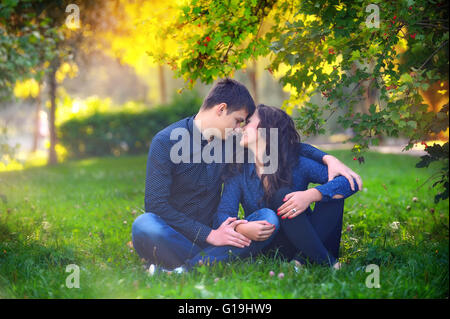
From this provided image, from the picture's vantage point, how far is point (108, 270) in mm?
3211

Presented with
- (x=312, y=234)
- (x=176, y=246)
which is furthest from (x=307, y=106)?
(x=176, y=246)

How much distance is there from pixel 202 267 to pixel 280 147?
114 cm

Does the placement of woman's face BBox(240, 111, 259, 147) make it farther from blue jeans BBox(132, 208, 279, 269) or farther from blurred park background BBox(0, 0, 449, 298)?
blue jeans BBox(132, 208, 279, 269)

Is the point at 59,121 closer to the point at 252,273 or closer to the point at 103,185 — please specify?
the point at 103,185

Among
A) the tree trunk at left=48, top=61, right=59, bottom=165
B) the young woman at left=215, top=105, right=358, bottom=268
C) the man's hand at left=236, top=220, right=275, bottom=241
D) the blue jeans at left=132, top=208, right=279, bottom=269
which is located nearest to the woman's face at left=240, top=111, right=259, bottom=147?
the young woman at left=215, top=105, right=358, bottom=268

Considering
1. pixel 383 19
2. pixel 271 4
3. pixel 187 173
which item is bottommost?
pixel 187 173

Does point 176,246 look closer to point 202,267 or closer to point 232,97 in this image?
point 202,267

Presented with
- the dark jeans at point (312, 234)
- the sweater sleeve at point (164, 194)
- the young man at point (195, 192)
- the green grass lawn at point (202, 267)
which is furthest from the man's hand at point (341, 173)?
the sweater sleeve at point (164, 194)

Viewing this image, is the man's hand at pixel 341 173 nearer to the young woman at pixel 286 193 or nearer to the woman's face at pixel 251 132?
the young woman at pixel 286 193

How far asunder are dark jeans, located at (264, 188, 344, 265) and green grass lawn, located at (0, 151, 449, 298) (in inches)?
5.9

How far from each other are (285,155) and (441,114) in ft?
4.20

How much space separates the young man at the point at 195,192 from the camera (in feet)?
10.5

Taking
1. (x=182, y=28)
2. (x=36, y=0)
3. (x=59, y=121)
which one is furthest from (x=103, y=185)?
(x=59, y=121)

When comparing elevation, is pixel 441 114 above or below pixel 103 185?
above
